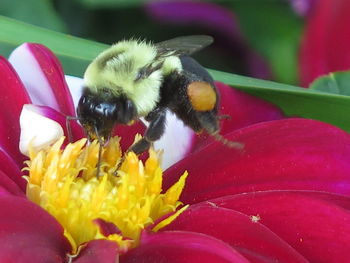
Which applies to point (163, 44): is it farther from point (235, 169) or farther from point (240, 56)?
point (240, 56)

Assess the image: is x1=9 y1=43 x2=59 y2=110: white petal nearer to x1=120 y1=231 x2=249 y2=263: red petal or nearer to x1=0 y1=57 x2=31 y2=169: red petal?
x1=0 y1=57 x2=31 y2=169: red petal

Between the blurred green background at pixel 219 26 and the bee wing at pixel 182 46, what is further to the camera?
the blurred green background at pixel 219 26

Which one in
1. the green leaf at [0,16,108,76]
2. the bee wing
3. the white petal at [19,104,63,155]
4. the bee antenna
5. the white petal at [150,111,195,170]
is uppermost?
the bee wing

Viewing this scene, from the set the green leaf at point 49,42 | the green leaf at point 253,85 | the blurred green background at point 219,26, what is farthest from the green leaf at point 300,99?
the blurred green background at point 219,26

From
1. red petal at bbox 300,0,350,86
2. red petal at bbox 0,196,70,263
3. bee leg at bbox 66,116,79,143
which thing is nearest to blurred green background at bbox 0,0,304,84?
red petal at bbox 300,0,350,86

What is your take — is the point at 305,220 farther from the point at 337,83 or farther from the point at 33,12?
the point at 33,12

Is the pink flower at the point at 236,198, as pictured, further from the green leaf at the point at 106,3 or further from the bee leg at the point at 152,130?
the green leaf at the point at 106,3
